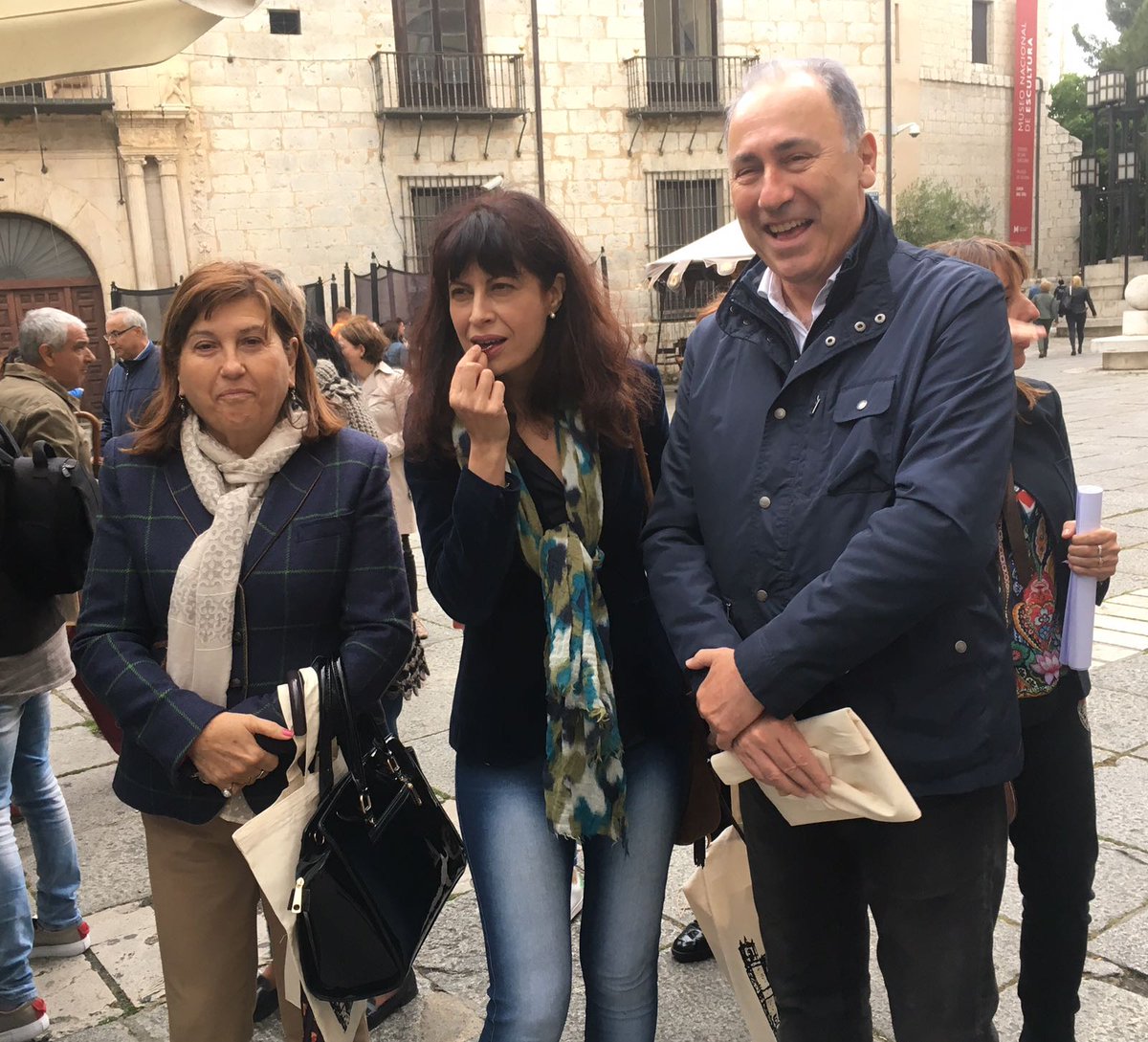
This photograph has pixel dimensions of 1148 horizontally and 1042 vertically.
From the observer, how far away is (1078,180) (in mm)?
29719

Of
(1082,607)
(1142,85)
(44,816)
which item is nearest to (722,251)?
(44,816)

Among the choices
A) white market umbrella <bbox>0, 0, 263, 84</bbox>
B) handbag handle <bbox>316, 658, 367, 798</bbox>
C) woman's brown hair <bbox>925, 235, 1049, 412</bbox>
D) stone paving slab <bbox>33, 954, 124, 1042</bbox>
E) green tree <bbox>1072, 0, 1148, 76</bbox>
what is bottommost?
stone paving slab <bbox>33, 954, 124, 1042</bbox>

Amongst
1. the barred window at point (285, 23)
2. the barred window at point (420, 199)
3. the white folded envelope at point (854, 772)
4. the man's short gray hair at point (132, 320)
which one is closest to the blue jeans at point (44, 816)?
the white folded envelope at point (854, 772)

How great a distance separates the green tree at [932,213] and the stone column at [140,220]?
15220 millimetres

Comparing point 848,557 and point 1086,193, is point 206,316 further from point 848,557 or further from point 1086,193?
point 1086,193

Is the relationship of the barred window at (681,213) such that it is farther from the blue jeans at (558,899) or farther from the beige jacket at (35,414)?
the blue jeans at (558,899)

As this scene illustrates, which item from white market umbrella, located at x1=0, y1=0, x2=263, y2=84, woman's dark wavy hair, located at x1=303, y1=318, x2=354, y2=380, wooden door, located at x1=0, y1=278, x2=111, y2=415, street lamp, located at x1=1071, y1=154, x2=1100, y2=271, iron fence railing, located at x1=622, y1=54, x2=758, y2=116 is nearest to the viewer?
white market umbrella, located at x1=0, y1=0, x2=263, y2=84

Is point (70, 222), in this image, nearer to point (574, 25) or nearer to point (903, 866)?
point (574, 25)

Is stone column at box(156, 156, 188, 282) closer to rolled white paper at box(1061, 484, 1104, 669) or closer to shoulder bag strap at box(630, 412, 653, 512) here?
shoulder bag strap at box(630, 412, 653, 512)

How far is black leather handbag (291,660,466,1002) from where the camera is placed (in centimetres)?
191

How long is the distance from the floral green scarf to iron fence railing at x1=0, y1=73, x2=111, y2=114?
17108 millimetres

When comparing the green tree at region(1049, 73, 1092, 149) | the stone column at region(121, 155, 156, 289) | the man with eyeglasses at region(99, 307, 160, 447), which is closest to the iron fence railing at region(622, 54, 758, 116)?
the stone column at region(121, 155, 156, 289)

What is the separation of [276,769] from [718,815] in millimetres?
849

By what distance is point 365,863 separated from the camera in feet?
6.45
